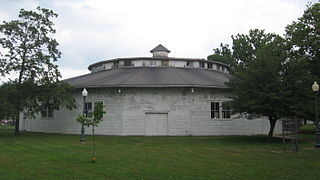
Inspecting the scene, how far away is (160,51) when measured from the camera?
129 feet

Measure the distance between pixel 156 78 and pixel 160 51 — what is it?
28.6 ft

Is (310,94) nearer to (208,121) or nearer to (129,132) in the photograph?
(208,121)

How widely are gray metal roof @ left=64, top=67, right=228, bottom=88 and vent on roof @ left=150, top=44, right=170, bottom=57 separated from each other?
3.60m

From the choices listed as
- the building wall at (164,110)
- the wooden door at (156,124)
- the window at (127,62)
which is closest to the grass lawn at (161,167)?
the building wall at (164,110)

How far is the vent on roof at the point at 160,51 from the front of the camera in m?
39.1

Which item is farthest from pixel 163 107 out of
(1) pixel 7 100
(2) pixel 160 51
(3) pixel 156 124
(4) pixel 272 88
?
(1) pixel 7 100

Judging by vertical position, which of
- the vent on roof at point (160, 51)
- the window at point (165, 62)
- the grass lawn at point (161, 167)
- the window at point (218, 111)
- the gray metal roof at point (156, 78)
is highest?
the vent on roof at point (160, 51)

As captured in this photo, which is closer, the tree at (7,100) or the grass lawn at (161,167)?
the grass lawn at (161,167)

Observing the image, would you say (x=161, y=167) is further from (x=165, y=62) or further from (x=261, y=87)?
(x=165, y=62)

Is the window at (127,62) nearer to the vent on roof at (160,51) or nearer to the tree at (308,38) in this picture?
the vent on roof at (160,51)

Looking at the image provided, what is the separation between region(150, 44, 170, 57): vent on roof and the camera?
39094 mm

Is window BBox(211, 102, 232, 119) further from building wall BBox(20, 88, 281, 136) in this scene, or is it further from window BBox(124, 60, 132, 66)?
window BBox(124, 60, 132, 66)

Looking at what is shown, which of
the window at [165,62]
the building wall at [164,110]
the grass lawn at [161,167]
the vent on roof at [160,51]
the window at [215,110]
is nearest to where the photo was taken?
the grass lawn at [161,167]

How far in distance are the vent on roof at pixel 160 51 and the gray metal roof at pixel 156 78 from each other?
3597 millimetres
